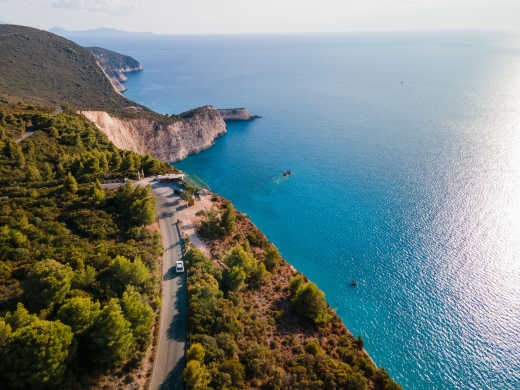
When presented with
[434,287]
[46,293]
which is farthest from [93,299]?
[434,287]

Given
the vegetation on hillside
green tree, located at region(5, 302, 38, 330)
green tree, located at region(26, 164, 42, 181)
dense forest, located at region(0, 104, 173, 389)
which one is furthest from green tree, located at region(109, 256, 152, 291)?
the vegetation on hillside

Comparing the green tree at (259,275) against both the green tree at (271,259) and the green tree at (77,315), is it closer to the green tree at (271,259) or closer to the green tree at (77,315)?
the green tree at (271,259)

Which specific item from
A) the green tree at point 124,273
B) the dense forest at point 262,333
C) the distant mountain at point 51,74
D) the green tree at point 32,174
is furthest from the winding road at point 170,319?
the distant mountain at point 51,74

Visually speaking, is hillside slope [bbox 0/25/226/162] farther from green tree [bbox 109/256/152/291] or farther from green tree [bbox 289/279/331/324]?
green tree [bbox 289/279/331/324]

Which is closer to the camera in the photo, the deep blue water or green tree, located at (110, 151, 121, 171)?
the deep blue water

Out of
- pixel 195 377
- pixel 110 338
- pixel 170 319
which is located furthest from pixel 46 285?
pixel 195 377
